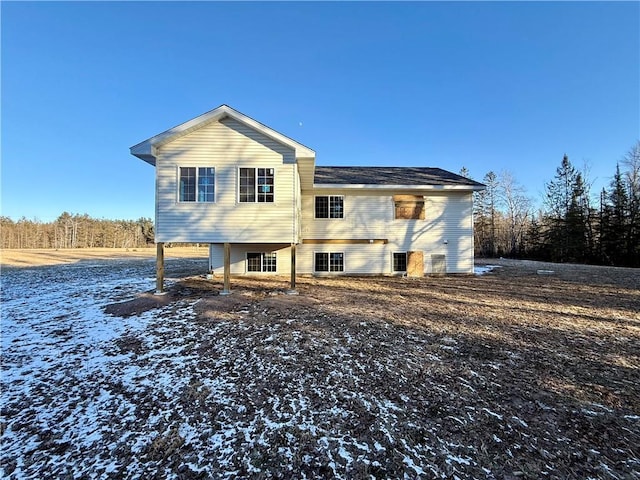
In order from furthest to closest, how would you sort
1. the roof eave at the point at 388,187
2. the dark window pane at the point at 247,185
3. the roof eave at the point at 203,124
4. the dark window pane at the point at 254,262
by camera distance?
the dark window pane at the point at 254,262
the roof eave at the point at 388,187
the dark window pane at the point at 247,185
the roof eave at the point at 203,124

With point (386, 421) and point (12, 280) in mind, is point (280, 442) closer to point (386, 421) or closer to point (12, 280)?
point (386, 421)

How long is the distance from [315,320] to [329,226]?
806 centimetres

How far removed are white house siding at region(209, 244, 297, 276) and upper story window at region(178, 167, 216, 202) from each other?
463 centimetres

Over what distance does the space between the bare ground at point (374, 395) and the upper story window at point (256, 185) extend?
4105mm

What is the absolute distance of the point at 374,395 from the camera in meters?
4.15

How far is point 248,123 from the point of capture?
995 cm

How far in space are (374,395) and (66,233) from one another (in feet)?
276

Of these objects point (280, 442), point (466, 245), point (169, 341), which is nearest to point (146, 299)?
point (169, 341)

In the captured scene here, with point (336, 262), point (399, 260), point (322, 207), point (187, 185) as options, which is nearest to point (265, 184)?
point (187, 185)

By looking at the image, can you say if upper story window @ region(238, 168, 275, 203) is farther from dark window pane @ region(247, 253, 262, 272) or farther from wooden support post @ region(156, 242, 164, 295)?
dark window pane @ region(247, 253, 262, 272)

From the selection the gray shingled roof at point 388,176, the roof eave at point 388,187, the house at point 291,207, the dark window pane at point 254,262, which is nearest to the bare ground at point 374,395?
the house at point 291,207

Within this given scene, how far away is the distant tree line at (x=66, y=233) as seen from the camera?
61.0 m

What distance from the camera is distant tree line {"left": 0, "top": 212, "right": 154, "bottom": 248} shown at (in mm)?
61000

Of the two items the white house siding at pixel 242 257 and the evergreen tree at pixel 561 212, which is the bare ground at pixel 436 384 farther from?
the evergreen tree at pixel 561 212
